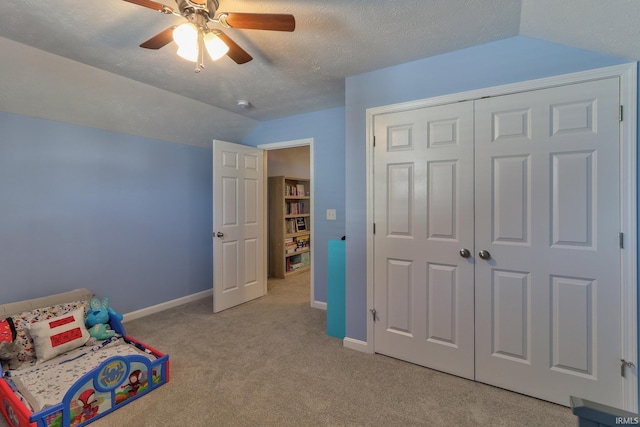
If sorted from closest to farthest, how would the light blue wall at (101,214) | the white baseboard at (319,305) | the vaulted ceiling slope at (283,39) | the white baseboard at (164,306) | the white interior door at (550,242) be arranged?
the vaulted ceiling slope at (283,39)
the white interior door at (550,242)
the light blue wall at (101,214)
the white baseboard at (164,306)
the white baseboard at (319,305)

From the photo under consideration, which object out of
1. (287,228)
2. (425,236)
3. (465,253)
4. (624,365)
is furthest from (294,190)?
(624,365)

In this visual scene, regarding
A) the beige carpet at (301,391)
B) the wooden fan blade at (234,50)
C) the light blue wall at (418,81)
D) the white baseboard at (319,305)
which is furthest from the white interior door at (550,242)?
the white baseboard at (319,305)

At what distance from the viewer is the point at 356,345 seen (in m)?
2.47

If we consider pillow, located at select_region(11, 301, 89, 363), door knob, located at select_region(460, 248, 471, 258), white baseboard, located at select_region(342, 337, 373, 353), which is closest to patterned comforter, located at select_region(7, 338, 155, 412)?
pillow, located at select_region(11, 301, 89, 363)

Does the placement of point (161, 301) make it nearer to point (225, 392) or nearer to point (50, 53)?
point (225, 392)

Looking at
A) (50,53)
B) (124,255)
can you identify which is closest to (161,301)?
(124,255)

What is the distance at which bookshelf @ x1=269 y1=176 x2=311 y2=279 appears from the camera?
491 centimetres

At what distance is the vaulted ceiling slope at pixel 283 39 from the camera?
60.8 inches

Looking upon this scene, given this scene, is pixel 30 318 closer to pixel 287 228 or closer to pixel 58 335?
pixel 58 335

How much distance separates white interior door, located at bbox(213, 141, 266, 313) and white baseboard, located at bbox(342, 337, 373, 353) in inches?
63.1

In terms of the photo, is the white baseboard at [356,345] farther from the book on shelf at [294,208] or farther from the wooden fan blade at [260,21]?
the book on shelf at [294,208]

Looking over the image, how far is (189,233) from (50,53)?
87.1 inches

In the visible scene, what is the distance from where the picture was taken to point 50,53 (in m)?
2.03

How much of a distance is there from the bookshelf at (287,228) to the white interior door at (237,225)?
3.19 ft
